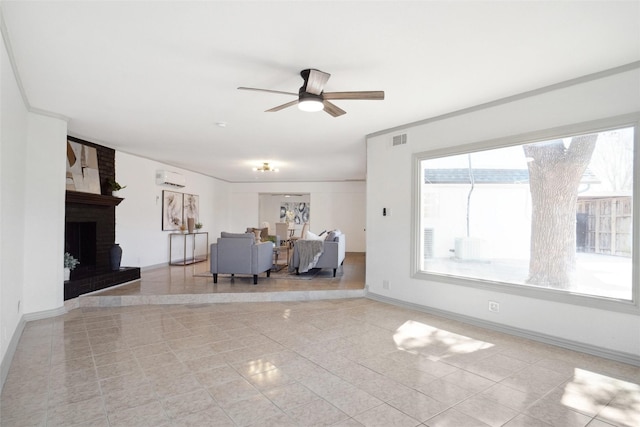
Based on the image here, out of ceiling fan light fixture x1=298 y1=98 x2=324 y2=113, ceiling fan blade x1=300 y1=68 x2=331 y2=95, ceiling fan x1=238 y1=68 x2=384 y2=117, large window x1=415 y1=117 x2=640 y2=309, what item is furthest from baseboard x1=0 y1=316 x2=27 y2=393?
large window x1=415 y1=117 x2=640 y2=309

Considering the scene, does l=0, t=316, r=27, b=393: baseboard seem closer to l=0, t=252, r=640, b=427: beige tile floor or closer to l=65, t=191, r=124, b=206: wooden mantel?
l=0, t=252, r=640, b=427: beige tile floor

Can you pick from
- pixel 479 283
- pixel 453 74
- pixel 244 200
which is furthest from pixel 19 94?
pixel 244 200

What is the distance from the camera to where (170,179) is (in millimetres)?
7785

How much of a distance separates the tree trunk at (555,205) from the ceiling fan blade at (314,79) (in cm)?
246

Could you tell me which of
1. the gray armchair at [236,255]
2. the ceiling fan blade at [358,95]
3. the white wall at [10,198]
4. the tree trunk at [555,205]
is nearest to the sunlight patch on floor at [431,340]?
the tree trunk at [555,205]

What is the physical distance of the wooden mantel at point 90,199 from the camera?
4.91 m

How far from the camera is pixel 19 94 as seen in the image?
11.0ft

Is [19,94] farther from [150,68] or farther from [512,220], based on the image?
[512,220]

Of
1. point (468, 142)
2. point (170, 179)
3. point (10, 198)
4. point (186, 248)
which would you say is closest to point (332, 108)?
point (468, 142)

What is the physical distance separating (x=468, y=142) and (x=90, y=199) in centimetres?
576

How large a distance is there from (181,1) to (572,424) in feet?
11.9

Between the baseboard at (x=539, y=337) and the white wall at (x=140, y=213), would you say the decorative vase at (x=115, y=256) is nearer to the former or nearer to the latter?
the white wall at (x=140, y=213)

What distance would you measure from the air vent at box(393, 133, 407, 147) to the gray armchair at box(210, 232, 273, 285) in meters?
2.94

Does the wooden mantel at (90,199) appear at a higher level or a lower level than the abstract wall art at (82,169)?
lower
